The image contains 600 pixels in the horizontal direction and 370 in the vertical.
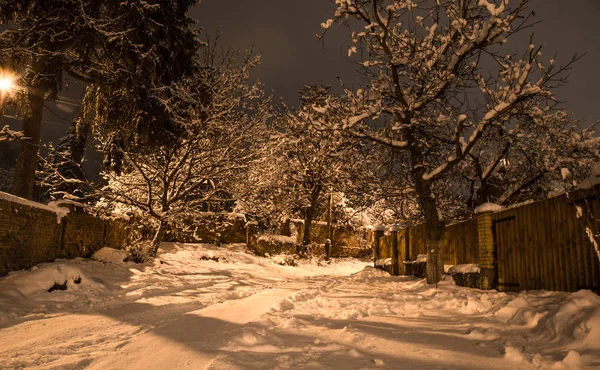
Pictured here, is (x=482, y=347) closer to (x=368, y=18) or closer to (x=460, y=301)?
(x=460, y=301)

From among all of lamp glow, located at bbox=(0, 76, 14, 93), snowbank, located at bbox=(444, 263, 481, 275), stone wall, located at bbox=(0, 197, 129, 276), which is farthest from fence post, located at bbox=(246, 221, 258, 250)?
lamp glow, located at bbox=(0, 76, 14, 93)

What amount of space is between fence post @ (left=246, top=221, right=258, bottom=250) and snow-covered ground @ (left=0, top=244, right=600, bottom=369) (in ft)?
50.6

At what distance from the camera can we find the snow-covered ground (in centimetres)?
386

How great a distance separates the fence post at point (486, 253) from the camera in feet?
27.7

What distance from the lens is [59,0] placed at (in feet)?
30.9

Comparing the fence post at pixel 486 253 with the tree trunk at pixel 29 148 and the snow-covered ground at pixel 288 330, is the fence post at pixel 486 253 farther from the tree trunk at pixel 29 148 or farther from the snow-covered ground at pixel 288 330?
the tree trunk at pixel 29 148

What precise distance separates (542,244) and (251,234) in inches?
789

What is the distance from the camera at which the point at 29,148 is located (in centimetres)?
1348

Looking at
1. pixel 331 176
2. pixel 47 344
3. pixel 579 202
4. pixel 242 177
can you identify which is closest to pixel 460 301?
pixel 579 202

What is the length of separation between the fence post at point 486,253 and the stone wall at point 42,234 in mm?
10937

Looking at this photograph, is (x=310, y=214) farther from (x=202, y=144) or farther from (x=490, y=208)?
(x=490, y=208)

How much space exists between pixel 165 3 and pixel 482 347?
12.2 m

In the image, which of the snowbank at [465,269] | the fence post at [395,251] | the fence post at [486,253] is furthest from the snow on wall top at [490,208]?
the fence post at [395,251]

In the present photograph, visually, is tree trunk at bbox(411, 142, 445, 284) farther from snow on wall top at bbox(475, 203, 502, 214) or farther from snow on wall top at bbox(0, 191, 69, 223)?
snow on wall top at bbox(0, 191, 69, 223)
